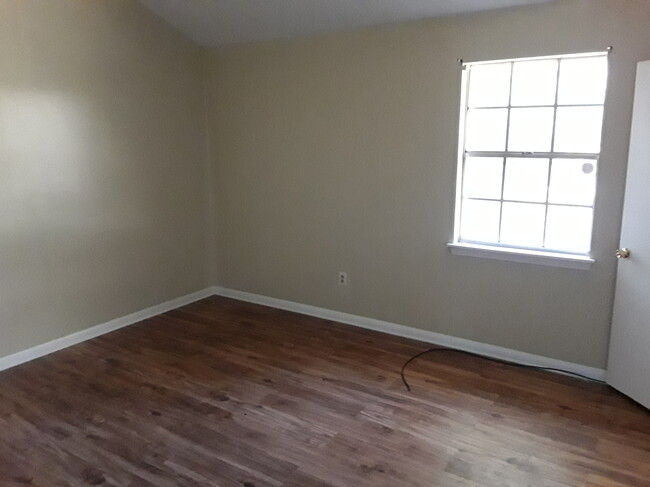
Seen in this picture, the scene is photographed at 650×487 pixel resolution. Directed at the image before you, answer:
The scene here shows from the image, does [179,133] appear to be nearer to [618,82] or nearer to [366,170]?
[366,170]

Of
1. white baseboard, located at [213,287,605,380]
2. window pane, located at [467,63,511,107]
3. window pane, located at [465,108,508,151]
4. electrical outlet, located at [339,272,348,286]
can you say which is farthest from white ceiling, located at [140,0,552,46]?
white baseboard, located at [213,287,605,380]

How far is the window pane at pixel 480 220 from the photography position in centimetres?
345

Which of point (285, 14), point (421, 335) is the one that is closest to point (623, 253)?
point (421, 335)

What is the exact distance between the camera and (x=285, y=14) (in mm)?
3648

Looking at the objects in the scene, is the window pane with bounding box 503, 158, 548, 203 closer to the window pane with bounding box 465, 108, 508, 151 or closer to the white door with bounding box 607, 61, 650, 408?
the window pane with bounding box 465, 108, 508, 151

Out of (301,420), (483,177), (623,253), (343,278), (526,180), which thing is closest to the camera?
(301,420)

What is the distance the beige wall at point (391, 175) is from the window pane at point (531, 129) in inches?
13.2

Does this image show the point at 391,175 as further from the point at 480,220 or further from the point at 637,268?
the point at 637,268

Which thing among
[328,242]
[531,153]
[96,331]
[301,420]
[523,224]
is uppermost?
[531,153]

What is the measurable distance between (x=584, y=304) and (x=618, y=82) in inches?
50.1

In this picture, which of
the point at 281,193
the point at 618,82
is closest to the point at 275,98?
the point at 281,193

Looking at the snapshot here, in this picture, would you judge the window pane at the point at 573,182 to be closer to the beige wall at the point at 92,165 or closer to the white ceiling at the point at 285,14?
the white ceiling at the point at 285,14

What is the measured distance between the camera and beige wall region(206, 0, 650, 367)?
3014mm

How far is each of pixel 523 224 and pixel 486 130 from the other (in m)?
0.65
